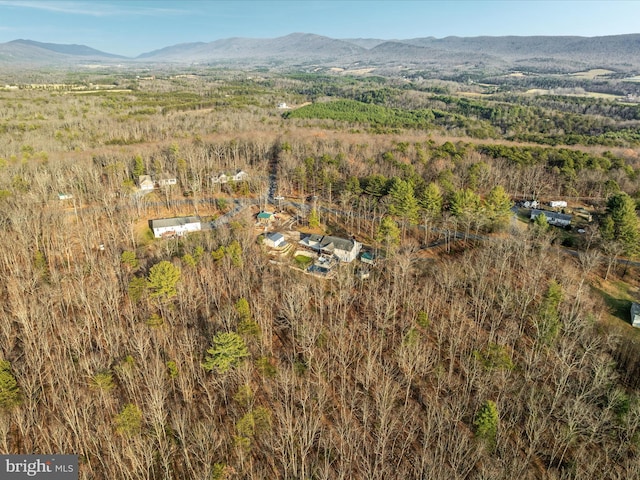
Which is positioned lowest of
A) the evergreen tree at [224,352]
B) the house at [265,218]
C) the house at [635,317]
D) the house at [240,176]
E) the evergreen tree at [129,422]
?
the house at [635,317]

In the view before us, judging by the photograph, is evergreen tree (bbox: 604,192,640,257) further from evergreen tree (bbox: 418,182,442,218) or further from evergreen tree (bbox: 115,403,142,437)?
evergreen tree (bbox: 115,403,142,437)

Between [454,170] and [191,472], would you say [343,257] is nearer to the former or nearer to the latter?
[191,472]

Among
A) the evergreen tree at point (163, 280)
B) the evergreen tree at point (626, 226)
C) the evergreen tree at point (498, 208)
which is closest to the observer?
the evergreen tree at point (163, 280)

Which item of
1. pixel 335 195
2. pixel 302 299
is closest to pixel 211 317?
pixel 302 299

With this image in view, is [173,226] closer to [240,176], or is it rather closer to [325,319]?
[240,176]

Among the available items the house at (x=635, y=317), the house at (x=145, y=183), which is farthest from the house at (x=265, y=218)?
the house at (x=635, y=317)

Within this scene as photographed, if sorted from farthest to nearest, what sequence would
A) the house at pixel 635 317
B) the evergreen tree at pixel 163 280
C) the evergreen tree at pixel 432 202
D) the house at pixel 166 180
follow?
the house at pixel 166 180 → the evergreen tree at pixel 432 202 → the house at pixel 635 317 → the evergreen tree at pixel 163 280

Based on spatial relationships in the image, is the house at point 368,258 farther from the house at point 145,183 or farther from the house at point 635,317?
the house at point 145,183
